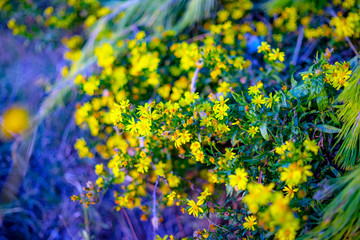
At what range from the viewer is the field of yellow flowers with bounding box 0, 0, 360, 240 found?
973 millimetres

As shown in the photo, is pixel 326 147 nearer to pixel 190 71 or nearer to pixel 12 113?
pixel 190 71

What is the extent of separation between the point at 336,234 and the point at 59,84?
210 cm

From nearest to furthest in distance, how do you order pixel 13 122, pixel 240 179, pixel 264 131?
pixel 240 179 < pixel 264 131 < pixel 13 122


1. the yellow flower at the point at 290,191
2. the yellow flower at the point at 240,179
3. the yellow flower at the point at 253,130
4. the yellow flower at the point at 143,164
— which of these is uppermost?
the yellow flower at the point at 253,130

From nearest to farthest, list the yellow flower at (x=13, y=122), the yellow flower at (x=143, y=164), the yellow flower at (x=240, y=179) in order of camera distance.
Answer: the yellow flower at (x=240, y=179)
the yellow flower at (x=143, y=164)
the yellow flower at (x=13, y=122)

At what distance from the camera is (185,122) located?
1.15 m

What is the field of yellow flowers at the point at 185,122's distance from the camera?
38.3 inches

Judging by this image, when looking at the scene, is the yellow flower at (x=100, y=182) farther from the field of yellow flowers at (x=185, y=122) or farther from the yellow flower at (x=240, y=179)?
the yellow flower at (x=240, y=179)

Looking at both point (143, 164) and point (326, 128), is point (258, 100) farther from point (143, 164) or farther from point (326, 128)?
point (143, 164)

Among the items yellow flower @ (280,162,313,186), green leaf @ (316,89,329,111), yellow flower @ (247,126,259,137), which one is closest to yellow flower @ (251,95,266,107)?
yellow flower @ (247,126,259,137)

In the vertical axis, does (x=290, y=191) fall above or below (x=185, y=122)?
below

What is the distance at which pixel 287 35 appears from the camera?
1.83 meters

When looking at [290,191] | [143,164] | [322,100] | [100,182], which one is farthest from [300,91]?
[100,182]

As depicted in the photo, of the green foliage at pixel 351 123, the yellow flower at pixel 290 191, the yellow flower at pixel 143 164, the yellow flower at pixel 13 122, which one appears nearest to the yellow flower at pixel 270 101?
the green foliage at pixel 351 123
